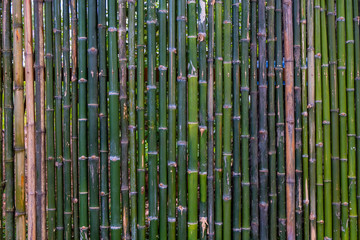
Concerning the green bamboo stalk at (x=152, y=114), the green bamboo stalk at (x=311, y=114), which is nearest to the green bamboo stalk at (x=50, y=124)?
the green bamboo stalk at (x=152, y=114)

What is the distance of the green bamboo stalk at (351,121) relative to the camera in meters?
1.80

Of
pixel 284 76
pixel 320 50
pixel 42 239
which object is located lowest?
pixel 42 239

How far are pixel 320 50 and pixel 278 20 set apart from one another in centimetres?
32

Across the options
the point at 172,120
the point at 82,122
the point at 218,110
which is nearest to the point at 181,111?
the point at 172,120

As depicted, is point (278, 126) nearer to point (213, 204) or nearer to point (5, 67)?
point (213, 204)

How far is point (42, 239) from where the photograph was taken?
5.68ft

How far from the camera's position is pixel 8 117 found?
1.74 meters

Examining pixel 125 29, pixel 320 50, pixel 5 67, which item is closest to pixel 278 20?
pixel 320 50

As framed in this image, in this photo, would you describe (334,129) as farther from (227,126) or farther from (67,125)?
(67,125)

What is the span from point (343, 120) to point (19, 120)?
6.38 ft

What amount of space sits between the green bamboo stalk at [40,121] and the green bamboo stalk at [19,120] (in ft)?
0.30

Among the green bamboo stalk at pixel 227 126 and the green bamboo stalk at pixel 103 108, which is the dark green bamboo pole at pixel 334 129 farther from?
the green bamboo stalk at pixel 103 108

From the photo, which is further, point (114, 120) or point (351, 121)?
point (351, 121)

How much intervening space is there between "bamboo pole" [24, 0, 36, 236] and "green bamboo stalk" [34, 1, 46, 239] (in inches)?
0.8
